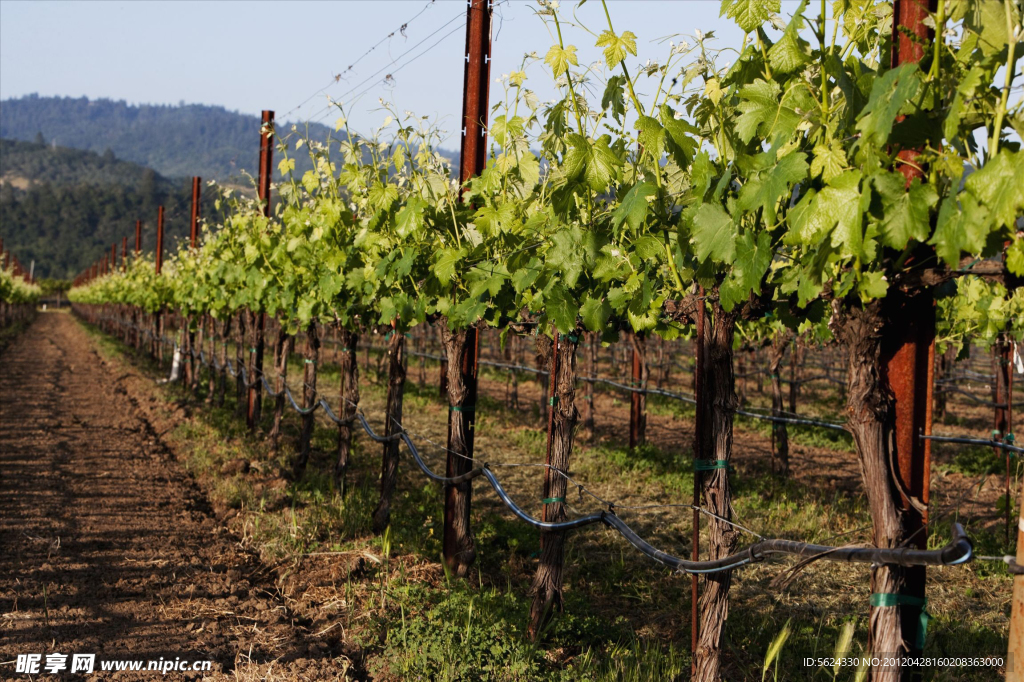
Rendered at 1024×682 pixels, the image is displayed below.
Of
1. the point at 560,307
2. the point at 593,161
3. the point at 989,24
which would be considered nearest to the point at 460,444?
the point at 560,307

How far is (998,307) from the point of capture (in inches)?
316

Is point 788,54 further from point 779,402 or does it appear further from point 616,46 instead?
point 779,402

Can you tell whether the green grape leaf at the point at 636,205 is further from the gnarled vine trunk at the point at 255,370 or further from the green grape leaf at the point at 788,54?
the gnarled vine trunk at the point at 255,370

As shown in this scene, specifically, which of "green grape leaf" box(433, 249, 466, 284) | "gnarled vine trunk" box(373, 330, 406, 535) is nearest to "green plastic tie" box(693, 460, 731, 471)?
"green grape leaf" box(433, 249, 466, 284)

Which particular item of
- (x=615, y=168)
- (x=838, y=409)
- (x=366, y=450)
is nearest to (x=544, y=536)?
(x=615, y=168)

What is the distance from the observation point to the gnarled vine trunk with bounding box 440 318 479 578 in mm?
5219

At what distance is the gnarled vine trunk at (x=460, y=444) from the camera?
17.1 ft

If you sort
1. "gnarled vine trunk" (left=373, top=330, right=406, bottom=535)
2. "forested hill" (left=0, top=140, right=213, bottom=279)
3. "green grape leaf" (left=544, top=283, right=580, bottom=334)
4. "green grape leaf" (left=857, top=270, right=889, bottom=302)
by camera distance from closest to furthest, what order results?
1. "green grape leaf" (left=857, top=270, right=889, bottom=302)
2. "green grape leaf" (left=544, top=283, right=580, bottom=334)
3. "gnarled vine trunk" (left=373, top=330, right=406, bottom=535)
4. "forested hill" (left=0, top=140, right=213, bottom=279)

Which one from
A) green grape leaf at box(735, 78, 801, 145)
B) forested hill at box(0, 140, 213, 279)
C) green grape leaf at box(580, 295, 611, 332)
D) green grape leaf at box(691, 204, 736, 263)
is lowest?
green grape leaf at box(580, 295, 611, 332)

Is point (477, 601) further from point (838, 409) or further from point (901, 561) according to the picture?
point (838, 409)

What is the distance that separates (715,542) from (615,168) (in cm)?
158

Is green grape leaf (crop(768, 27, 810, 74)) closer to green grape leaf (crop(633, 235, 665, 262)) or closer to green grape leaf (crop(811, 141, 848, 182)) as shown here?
green grape leaf (crop(811, 141, 848, 182))

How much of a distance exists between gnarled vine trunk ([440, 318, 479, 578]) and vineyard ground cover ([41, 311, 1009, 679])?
0.64ft

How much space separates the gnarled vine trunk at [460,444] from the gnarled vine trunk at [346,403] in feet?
6.26
